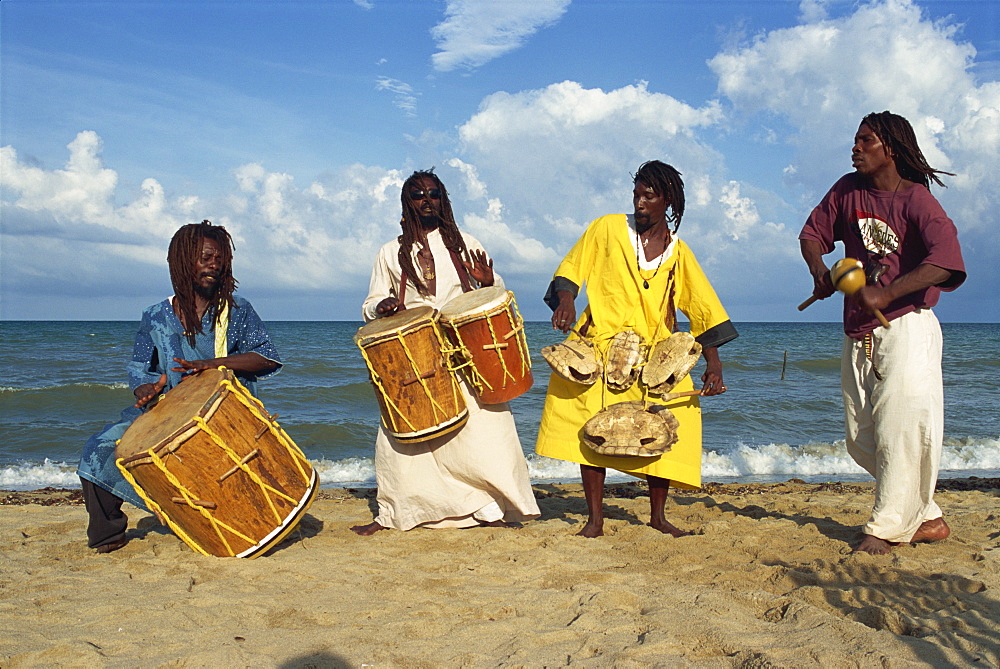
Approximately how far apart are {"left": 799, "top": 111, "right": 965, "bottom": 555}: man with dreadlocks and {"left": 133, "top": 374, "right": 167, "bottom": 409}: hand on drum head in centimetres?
354

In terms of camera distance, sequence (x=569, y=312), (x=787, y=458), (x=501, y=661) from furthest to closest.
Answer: (x=787, y=458)
(x=569, y=312)
(x=501, y=661)

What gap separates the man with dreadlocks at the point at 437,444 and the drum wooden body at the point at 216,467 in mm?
935

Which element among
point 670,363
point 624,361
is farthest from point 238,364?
point 670,363

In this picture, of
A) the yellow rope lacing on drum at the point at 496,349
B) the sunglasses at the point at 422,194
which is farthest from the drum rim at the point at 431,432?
the sunglasses at the point at 422,194

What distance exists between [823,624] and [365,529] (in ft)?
9.27

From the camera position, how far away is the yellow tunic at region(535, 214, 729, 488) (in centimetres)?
453

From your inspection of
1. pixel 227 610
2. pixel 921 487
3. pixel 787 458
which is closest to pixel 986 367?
pixel 787 458

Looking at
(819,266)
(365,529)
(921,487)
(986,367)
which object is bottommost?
(986,367)

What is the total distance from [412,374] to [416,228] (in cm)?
105

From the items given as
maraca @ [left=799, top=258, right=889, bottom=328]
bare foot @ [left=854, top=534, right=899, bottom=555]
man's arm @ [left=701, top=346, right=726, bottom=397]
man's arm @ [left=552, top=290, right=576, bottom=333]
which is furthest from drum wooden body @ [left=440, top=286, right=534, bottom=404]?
bare foot @ [left=854, top=534, right=899, bottom=555]

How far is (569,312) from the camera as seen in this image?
4574mm

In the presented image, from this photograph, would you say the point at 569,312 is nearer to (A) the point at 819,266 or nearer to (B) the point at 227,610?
(A) the point at 819,266

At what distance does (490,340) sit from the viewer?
4402 millimetres

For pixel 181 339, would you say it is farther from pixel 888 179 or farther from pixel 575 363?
pixel 888 179
